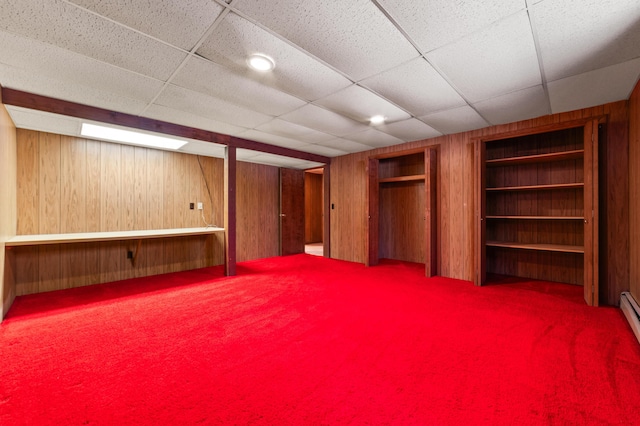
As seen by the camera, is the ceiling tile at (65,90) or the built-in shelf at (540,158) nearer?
the ceiling tile at (65,90)

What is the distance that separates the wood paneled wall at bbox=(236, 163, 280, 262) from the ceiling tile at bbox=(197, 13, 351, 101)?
352cm

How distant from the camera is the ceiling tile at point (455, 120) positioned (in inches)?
130

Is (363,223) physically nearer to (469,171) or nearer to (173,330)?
(469,171)

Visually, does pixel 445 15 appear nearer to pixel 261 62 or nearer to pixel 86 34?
pixel 261 62

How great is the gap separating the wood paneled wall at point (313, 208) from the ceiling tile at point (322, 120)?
455 cm

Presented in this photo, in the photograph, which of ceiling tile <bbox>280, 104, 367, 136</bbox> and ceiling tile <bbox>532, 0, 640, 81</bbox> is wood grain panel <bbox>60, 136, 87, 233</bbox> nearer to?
ceiling tile <bbox>280, 104, 367, 136</bbox>

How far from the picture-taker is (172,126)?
370 cm

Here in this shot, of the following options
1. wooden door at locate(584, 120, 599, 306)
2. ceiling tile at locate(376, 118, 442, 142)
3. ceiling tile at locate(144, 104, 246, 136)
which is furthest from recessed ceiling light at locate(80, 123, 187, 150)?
wooden door at locate(584, 120, 599, 306)

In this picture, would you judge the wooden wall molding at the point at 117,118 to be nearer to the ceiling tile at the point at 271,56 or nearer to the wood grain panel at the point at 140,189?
the wood grain panel at the point at 140,189

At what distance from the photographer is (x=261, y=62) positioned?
85.3 inches

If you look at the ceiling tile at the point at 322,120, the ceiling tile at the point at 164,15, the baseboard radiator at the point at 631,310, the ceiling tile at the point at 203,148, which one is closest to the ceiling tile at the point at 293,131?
the ceiling tile at the point at 322,120

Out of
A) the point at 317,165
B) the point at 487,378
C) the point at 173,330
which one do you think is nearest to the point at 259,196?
the point at 317,165

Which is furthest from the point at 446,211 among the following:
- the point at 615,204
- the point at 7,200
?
the point at 7,200

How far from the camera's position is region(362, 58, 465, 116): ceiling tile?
2336 mm
